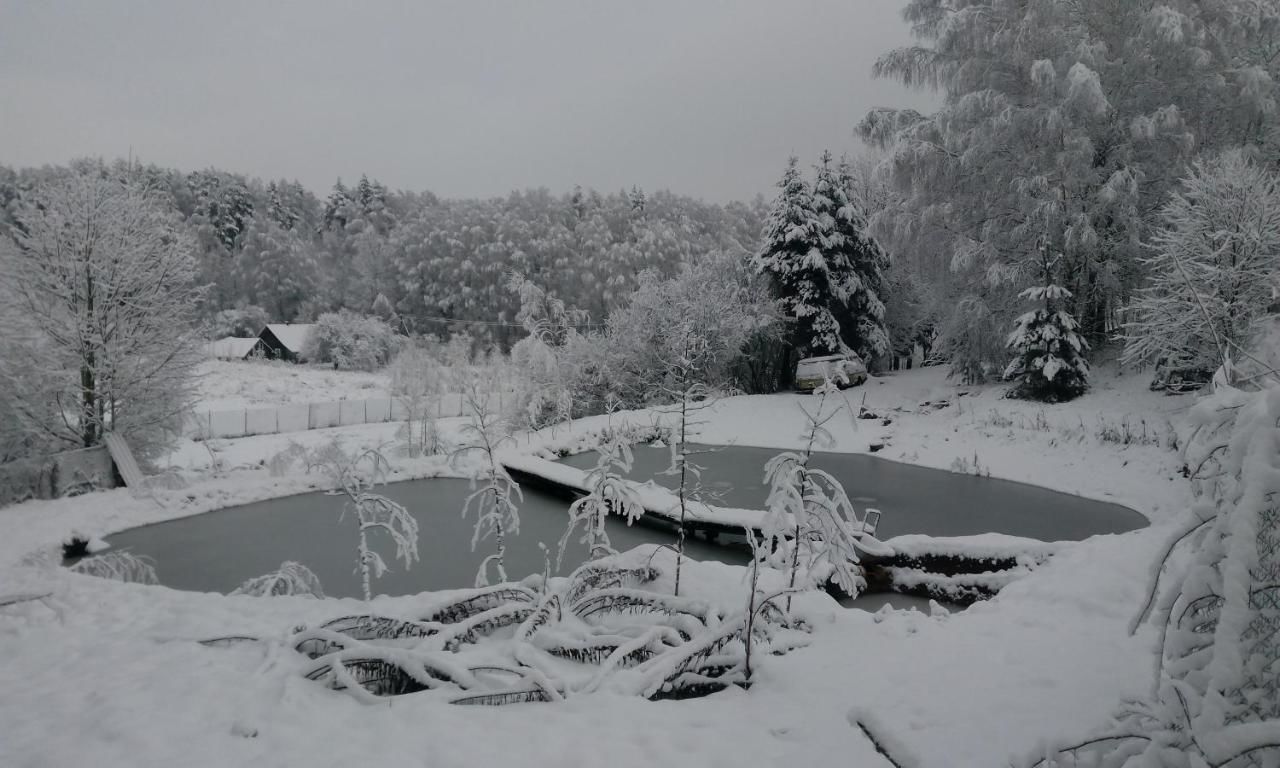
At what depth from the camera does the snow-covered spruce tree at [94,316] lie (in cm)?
905

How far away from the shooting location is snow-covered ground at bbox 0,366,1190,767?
2.20m

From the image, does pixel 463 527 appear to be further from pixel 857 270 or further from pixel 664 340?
pixel 857 270

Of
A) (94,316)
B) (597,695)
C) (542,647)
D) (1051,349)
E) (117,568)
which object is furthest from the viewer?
(1051,349)

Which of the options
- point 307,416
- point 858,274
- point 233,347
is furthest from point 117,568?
point 233,347

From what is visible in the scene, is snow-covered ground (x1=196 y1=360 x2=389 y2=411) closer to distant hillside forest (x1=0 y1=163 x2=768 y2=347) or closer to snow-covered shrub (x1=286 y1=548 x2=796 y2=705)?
distant hillside forest (x1=0 y1=163 x2=768 y2=347)

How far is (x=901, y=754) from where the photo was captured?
7.16ft

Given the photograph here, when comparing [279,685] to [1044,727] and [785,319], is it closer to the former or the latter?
[1044,727]

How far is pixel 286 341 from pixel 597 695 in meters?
27.9

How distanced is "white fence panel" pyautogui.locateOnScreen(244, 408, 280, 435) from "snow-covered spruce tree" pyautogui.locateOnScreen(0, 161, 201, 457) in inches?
197

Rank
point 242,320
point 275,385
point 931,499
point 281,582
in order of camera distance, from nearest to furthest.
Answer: point 281,582 < point 931,499 < point 275,385 < point 242,320

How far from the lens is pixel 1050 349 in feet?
36.5

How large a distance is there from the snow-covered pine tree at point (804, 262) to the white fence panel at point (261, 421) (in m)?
13.0

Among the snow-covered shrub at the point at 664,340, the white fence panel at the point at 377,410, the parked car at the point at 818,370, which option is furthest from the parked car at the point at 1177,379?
the white fence panel at the point at 377,410

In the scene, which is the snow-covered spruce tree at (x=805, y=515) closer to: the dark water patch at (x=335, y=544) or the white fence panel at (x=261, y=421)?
the dark water patch at (x=335, y=544)
